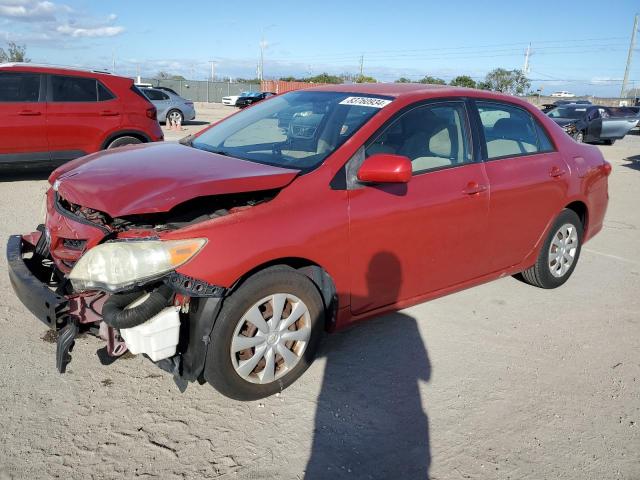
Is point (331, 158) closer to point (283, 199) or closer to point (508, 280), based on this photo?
point (283, 199)

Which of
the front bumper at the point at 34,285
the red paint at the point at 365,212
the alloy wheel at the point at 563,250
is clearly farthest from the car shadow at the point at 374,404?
the alloy wheel at the point at 563,250

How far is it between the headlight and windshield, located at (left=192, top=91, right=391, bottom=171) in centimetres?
97

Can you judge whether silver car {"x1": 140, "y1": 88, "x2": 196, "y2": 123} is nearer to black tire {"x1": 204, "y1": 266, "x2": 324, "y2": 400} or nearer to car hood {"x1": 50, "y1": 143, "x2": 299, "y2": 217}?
car hood {"x1": 50, "y1": 143, "x2": 299, "y2": 217}

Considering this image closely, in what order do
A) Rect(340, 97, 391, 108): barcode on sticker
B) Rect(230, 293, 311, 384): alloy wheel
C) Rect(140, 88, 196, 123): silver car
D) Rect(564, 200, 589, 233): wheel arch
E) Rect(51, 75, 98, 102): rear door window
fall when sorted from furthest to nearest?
Rect(140, 88, 196, 123): silver car < Rect(51, 75, 98, 102): rear door window < Rect(564, 200, 589, 233): wheel arch < Rect(340, 97, 391, 108): barcode on sticker < Rect(230, 293, 311, 384): alloy wheel

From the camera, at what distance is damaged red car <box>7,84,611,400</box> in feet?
9.09

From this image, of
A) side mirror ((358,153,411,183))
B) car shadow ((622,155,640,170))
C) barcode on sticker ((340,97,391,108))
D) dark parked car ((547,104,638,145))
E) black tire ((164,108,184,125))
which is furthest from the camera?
black tire ((164,108,184,125))

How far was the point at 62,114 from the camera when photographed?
27.2 feet

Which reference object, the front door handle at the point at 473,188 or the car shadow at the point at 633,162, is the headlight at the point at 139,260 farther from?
the car shadow at the point at 633,162

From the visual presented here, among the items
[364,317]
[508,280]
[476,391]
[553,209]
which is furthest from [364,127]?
[508,280]

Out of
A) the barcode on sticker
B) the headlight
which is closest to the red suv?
the barcode on sticker

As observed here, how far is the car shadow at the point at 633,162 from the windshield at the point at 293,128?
13.0 metres

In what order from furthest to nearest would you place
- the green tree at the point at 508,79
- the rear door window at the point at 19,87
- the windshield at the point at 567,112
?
the green tree at the point at 508,79 < the windshield at the point at 567,112 < the rear door window at the point at 19,87

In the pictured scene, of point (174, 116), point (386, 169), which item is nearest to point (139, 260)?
point (386, 169)

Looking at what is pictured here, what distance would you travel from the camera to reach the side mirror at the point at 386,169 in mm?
3203
